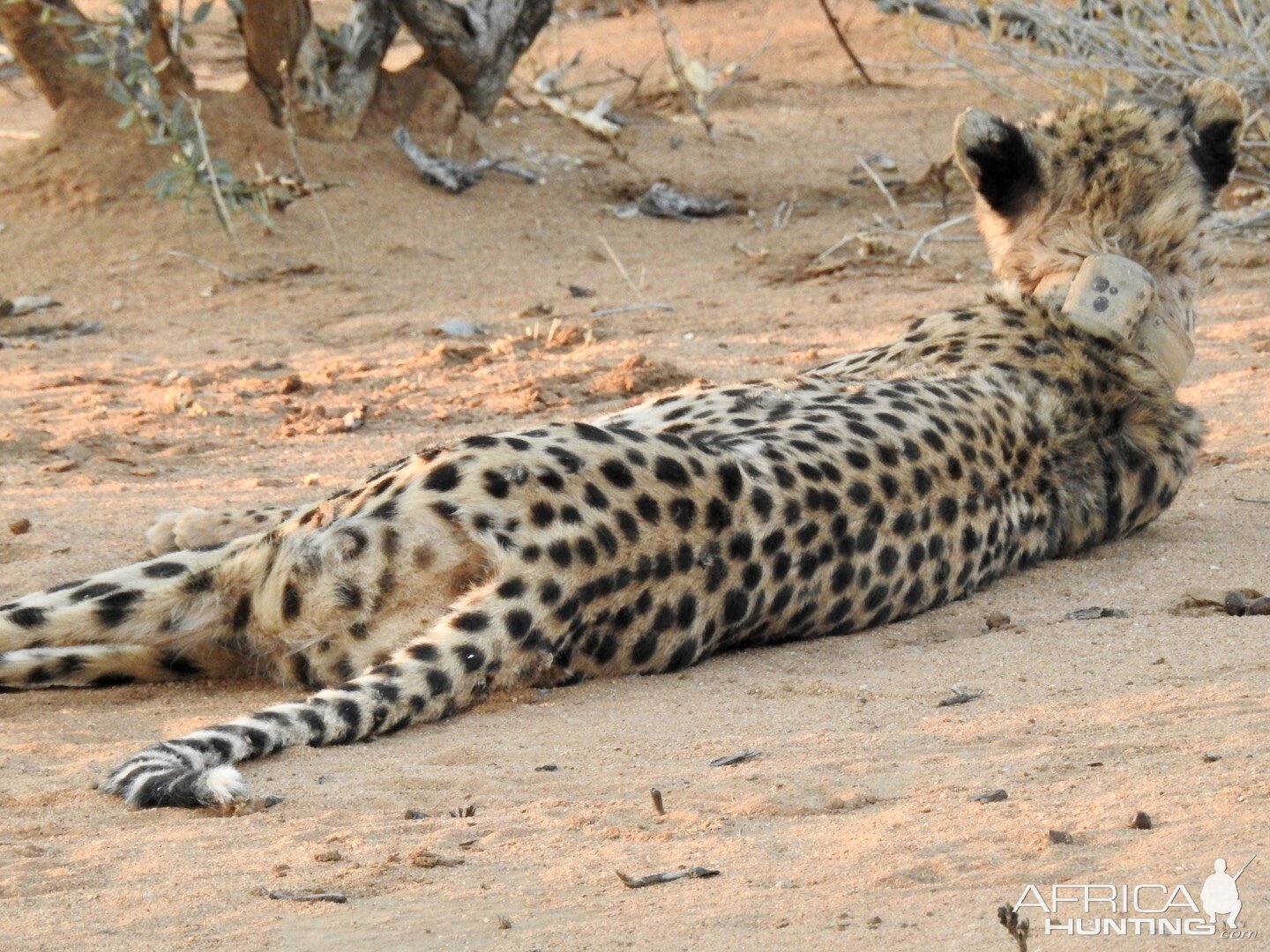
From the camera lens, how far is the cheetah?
345cm

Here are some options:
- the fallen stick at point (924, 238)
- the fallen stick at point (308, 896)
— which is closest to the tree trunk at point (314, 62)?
the fallen stick at point (924, 238)

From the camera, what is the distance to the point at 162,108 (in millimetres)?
8133

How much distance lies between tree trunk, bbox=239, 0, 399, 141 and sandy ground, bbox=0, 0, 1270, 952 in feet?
0.65

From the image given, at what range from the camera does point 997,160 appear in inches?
199

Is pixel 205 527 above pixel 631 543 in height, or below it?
below

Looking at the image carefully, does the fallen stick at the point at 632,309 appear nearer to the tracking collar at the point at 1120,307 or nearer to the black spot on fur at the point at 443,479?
the tracking collar at the point at 1120,307

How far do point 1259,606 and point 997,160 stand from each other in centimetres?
155

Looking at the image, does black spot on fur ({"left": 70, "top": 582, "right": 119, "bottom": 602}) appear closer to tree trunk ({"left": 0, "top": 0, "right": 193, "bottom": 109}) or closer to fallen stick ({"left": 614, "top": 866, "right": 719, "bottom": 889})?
fallen stick ({"left": 614, "top": 866, "right": 719, "bottom": 889})

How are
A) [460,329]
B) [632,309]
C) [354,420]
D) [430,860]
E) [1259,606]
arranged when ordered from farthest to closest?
[632,309] → [460,329] → [354,420] → [1259,606] → [430,860]

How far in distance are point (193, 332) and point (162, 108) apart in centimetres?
111

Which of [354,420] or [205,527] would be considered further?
[354,420]

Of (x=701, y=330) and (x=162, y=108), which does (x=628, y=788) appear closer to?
(x=701, y=330)

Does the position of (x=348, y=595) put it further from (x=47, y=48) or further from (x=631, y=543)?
(x=47, y=48)

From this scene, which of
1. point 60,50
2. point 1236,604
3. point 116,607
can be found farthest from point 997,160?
point 60,50
